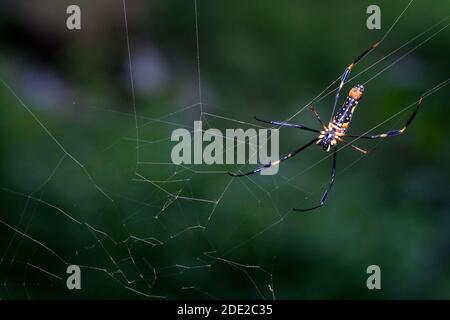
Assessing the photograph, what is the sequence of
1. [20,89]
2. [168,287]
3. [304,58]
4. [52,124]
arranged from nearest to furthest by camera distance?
[168,287] → [52,124] → [20,89] → [304,58]

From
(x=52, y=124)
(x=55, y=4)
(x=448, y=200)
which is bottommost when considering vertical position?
(x=448, y=200)

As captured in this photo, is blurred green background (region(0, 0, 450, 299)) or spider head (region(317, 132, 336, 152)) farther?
blurred green background (region(0, 0, 450, 299))

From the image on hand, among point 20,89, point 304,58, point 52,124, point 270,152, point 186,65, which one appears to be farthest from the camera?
point 186,65

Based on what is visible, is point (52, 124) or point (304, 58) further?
point (304, 58)

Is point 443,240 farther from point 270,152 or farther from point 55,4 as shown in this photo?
point 55,4

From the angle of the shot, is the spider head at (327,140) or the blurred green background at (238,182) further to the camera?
the blurred green background at (238,182)

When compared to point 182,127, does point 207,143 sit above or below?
below

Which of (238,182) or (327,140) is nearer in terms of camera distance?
(327,140)

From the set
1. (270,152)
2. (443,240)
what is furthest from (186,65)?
(443,240)
